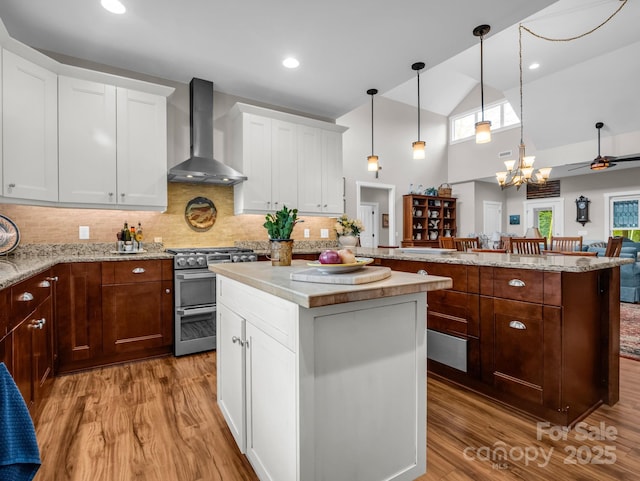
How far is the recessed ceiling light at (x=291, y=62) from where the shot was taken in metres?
3.35

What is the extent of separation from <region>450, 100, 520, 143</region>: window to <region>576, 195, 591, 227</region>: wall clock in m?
2.70

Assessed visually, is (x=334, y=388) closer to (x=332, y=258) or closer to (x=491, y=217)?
(x=332, y=258)

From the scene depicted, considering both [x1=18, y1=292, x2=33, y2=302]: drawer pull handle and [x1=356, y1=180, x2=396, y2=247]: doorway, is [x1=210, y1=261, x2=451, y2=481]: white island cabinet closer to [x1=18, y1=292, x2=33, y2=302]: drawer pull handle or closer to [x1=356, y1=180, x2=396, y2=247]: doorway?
[x1=18, y1=292, x2=33, y2=302]: drawer pull handle

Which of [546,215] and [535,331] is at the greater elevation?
[546,215]

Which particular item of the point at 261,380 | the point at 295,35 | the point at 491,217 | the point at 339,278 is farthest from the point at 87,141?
the point at 491,217

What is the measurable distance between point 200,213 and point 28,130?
1663 mm

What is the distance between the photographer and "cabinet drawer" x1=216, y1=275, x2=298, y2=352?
1183 mm

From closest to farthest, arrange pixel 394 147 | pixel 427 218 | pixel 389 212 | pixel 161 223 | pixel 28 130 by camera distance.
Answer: pixel 28 130
pixel 161 223
pixel 394 147
pixel 389 212
pixel 427 218

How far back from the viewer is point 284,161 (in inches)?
168

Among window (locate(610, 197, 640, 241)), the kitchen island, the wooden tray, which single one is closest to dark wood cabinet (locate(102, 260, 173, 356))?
the wooden tray

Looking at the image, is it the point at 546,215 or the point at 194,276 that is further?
the point at 546,215

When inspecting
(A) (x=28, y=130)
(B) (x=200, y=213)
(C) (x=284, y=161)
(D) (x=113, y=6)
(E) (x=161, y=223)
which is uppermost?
(D) (x=113, y=6)

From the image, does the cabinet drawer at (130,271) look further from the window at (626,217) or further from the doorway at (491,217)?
the window at (626,217)

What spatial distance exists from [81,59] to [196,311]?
8.88ft
